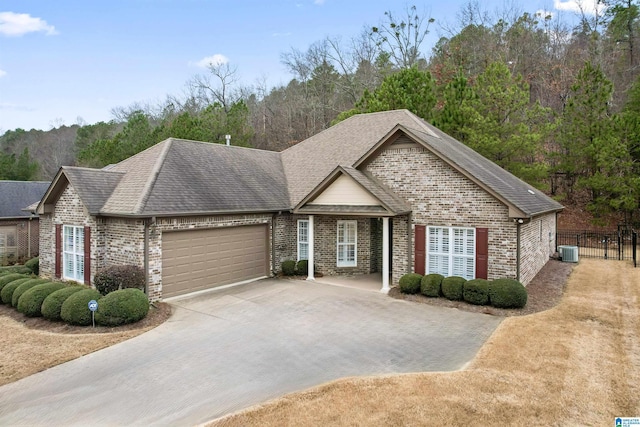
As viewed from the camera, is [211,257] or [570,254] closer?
[211,257]

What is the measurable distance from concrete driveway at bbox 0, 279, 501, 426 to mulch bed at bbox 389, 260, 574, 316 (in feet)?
1.61

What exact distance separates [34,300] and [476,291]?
12.6 metres

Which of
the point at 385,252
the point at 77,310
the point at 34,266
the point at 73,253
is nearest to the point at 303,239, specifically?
the point at 385,252

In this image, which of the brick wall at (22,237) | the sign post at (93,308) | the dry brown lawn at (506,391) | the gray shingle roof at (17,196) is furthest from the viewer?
the gray shingle roof at (17,196)

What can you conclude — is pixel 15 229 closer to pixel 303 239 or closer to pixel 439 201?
pixel 303 239

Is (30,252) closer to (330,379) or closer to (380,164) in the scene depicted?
(380,164)

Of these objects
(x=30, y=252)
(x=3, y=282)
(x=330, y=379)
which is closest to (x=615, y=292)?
(x=330, y=379)

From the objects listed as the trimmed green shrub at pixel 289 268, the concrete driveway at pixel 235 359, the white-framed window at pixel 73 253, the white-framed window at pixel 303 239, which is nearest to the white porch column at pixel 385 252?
the concrete driveway at pixel 235 359

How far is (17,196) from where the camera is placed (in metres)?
25.3

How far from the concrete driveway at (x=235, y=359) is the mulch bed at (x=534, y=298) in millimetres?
490

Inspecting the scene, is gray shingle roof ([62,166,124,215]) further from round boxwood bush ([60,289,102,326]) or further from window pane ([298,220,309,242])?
window pane ([298,220,309,242])

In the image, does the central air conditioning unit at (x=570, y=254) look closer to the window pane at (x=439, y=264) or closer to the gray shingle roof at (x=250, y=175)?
the gray shingle roof at (x=250, y=175)

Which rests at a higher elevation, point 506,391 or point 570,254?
point 570,254

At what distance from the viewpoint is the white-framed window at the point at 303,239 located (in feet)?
55.6
